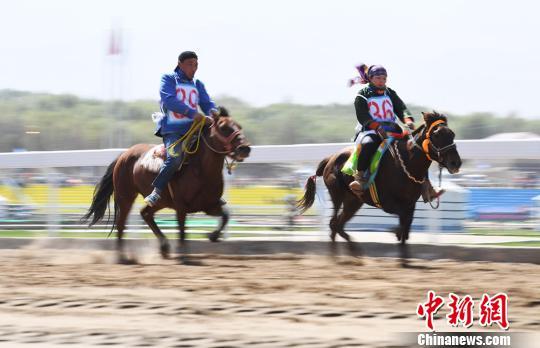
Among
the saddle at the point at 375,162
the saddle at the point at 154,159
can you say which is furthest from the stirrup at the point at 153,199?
the saddle at the point at 375,162

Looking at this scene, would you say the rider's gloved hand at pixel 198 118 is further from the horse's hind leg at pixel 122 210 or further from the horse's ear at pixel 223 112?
the horse's hind leg at pixel 122 210

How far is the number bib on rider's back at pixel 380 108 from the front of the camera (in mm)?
11555

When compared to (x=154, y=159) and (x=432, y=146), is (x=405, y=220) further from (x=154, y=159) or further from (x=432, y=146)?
(x=154, y=159)

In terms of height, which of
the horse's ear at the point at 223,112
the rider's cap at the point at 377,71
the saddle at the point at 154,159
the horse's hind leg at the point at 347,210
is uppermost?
the rider's cap at the point at 377,71

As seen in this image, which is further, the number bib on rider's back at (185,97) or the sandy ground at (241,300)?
the number bib on rider's back at (185,97)

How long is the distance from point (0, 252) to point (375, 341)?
8.43 m

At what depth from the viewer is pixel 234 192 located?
45.4 feet

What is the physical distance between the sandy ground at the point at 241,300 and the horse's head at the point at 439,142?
4.18 feet

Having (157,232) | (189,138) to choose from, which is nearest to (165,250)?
(157,232)

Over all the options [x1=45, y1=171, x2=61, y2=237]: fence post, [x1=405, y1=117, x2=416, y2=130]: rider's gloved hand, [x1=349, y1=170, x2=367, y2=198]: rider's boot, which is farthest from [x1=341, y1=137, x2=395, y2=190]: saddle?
[x1=45, y1=171, x2=61, y2=237]: fence post

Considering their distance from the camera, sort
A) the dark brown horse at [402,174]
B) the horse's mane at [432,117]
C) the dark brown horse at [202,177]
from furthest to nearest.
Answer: the dark brown horse at [202,177] → the horse's mane at [432,117] → the dark brown horse at [402,174]

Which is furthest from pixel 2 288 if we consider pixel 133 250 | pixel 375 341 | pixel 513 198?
pixel 513 198

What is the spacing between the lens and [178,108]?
451 inches

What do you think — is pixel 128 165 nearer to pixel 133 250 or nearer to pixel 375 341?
pixel 133 250
